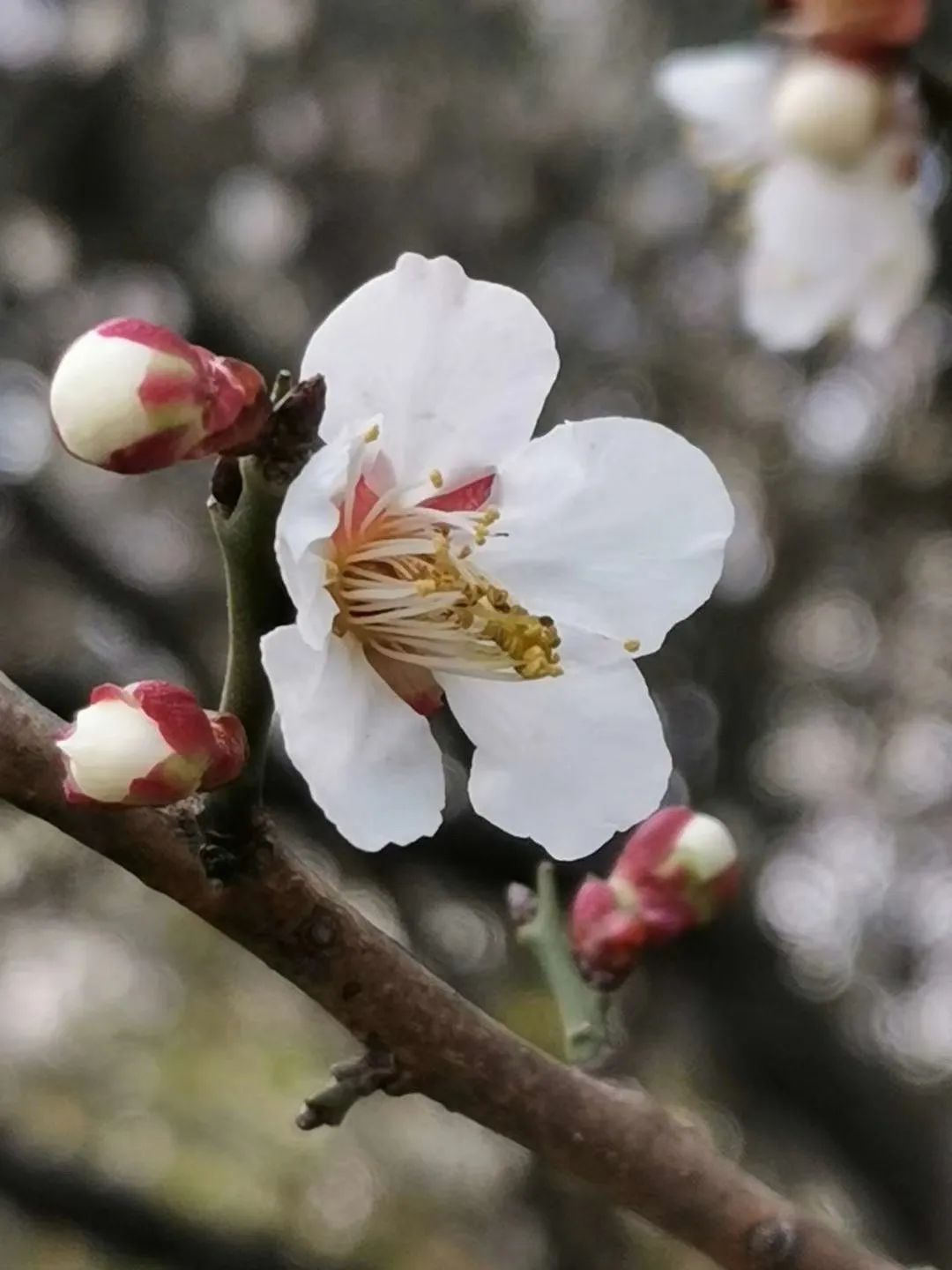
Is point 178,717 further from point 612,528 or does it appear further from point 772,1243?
point 772,1243

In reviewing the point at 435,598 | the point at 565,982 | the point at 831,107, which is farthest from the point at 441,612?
the point at 831,107

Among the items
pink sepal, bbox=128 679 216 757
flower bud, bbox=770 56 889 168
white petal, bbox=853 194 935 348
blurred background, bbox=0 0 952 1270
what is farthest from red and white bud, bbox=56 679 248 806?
blurred background, bbox=0 0 952 1270

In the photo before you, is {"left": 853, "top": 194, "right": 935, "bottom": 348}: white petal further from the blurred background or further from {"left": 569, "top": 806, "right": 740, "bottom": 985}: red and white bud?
the blurred background

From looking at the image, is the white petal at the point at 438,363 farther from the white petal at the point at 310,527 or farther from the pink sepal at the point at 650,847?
the pink sepal at the point at 650,847

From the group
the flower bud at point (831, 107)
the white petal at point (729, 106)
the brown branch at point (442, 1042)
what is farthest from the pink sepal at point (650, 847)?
the white petal at point (729, 106)

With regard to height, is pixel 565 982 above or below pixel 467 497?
below
